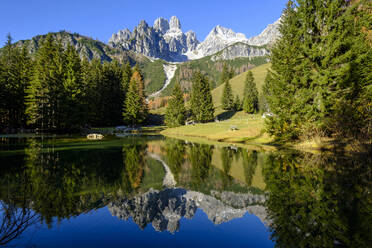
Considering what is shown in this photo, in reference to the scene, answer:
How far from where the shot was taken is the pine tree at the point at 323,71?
21.9m

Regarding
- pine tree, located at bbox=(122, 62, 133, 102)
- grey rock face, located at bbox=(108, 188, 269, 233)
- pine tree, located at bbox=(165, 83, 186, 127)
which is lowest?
grey rock face, located at bbox=(108, 188, 269, 233)

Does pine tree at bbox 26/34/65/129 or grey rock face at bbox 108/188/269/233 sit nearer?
grey rock face at bbox 108/188/269/233

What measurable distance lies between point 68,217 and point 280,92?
25.1 meters

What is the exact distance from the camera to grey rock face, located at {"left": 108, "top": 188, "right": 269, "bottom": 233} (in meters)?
7.68

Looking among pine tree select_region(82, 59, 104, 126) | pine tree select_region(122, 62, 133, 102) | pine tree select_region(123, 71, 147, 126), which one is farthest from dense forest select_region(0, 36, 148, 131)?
pine tree select_region(122, 62, 133, 102)

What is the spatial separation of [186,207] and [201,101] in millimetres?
68968

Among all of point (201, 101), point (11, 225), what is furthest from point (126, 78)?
point (11, 225)

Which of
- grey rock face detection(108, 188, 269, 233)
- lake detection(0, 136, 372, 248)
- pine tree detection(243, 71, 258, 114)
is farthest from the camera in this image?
pine tree detection(243, 71, 258, 114)

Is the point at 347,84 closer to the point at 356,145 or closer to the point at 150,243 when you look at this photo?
the point at 356,145

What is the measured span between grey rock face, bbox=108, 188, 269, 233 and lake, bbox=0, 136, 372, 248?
37 millimetres

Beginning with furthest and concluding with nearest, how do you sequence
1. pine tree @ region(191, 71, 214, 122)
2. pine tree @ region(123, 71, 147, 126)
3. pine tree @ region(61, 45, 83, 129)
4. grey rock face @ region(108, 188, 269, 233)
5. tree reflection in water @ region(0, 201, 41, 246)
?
pine tree @ region(191, 71, 214, 122) → pine tree @ region(123, 71, 147, 126) → pine tree @ region(61, 45, 83, 129) → grey rock face @ region(108, 188, 269, 233) → tree reflection in water @ region(0, 201, 41, 246)

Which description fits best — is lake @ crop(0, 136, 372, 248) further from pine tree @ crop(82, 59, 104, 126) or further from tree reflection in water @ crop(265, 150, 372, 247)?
pine tree @ crop(82, 59, 104, 126)

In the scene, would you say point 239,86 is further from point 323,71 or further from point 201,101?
point 323,71

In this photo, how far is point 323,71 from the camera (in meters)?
22.1
